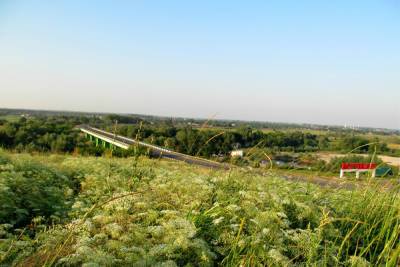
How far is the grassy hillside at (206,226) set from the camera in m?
3.15

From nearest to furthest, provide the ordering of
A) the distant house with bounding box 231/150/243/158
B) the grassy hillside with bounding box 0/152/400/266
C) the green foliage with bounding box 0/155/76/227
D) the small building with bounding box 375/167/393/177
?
the grassy hillside with bounding box 0/152/400/266 → the green foliage with bounding box 0/155/76/227 → the small building with bounding box 375/167/393/177 → the distant house with bounding box 231/150/243/158

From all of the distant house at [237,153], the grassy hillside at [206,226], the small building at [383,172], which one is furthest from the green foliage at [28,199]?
the small building at [383,172]

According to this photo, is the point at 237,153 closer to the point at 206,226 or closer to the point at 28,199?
the point at 206,226

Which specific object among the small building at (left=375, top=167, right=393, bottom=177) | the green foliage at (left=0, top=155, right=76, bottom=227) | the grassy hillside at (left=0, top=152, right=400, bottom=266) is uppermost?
the small building at (left=375, top=167, right=393, bottom=177)

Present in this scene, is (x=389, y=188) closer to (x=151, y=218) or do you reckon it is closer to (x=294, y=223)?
(x=294, y=223)

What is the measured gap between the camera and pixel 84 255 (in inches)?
117

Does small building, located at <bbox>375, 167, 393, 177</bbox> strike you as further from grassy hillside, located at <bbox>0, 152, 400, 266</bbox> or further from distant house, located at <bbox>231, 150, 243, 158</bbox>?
distant house, located at <bbox>231, 150, 243, 158</bbox>

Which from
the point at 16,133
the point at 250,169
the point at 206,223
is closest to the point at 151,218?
the point at 206,223

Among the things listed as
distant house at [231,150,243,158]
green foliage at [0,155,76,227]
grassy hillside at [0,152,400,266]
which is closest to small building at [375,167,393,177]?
grassy hillside at [0,152,400,266]

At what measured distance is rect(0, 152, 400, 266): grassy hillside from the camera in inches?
124

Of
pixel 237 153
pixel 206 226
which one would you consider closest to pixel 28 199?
pixel 206 226

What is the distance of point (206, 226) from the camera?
13.4 ft

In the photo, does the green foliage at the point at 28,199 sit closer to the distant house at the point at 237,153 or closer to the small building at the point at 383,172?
the distant house at the point at 237,153

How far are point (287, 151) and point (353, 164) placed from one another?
225 centimetres
